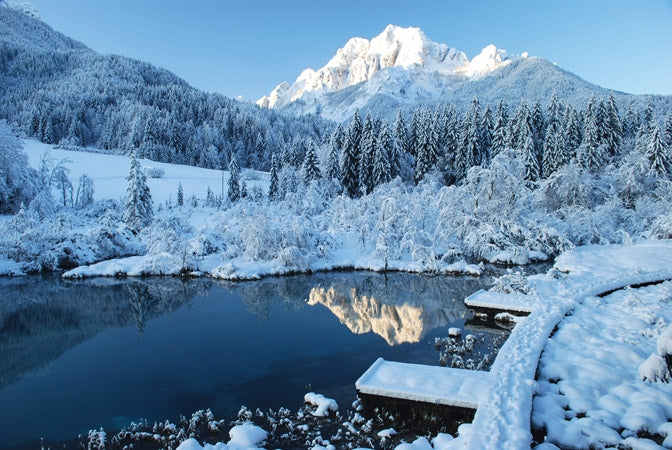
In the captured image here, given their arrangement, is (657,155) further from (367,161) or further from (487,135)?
(367,161)

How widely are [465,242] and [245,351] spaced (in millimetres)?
19048

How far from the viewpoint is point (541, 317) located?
13.9 meters

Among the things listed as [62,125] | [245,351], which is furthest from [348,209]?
[62,125]

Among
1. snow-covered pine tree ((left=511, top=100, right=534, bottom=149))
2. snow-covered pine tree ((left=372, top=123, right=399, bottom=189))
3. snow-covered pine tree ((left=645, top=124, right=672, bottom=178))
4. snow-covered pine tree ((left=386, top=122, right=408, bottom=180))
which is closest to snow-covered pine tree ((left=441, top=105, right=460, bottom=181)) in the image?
snow-covered pine tree ((left=386, top=122, right=408, bottom=180))

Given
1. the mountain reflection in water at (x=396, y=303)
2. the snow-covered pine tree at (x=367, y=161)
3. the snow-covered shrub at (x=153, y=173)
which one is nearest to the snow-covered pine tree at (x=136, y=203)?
the mountain reflection in water at (x=396, y=303)

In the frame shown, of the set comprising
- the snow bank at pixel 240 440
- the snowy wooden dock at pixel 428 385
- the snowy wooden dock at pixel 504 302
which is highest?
the snowy wooden dock at pixel 504 302

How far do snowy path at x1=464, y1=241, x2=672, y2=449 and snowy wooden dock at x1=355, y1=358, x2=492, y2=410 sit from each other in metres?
0.49

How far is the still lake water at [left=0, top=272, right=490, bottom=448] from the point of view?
1066cm

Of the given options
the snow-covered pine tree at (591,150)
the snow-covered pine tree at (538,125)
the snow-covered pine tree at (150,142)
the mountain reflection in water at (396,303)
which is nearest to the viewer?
the mountain reflection in water at (396,303)

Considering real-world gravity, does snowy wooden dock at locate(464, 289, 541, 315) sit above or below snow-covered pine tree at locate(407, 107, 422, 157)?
below

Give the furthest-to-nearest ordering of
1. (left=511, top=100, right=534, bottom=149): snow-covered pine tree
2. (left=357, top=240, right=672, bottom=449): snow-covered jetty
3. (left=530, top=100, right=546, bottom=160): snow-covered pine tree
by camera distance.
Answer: (left=530, top=100, right=546, bottom=160): snow-covered pine tree < (left=511, top=100, right=534, bottom=149): snow-covered pine tree < (left=357, top=240, right=672, bottom=449): snow-covered jetty

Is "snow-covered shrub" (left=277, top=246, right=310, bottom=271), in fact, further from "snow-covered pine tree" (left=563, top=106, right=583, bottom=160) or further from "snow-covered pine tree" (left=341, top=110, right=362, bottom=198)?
"snow-covered pine tree" (left=563, top=106, right=583, bottom=160)

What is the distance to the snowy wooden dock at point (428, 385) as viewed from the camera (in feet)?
30.0

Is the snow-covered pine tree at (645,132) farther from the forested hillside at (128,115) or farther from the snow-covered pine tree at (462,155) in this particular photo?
the forested hillside at (128,115)
